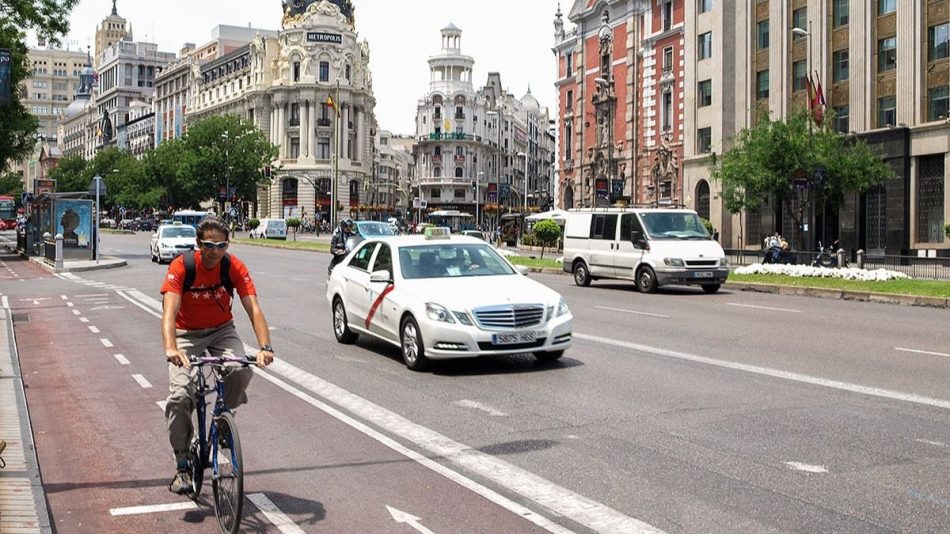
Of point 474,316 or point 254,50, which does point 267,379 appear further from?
point 254,50

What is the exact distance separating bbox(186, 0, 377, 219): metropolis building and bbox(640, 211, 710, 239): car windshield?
88.1 m

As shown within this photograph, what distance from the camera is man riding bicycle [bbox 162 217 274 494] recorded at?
237 inches

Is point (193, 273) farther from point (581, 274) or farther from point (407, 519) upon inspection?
point (581, 274)

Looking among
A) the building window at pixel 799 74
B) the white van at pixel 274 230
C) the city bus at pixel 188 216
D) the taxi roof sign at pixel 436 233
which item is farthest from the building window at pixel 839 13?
the city bus at pixel 188 216

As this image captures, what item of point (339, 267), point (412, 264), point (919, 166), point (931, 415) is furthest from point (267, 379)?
point (919, 166)

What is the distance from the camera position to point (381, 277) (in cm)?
1220

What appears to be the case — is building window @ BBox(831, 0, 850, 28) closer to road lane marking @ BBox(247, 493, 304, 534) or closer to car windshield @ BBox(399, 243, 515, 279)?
car windshield @ BBox(399, 243, 515, 279)

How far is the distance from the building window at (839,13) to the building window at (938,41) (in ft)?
16.5

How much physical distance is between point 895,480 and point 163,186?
336 feet

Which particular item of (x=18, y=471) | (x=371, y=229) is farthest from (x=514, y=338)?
(x=371, y=229)

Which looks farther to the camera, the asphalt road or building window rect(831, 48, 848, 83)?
building window rect(831, 48, 848, 83)

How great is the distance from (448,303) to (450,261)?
1.52 meters

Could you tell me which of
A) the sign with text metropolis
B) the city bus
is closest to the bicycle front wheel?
the city bus

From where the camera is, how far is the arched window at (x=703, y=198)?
183 ft
